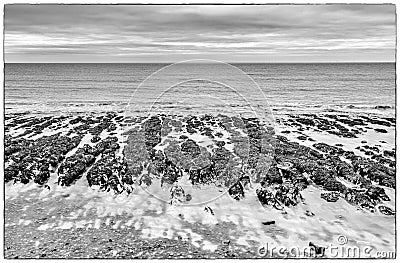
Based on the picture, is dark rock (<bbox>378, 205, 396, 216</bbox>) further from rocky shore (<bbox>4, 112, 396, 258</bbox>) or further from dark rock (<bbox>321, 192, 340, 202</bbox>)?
dark rock (<bbox>321, 192, 340, 202</bbox>)

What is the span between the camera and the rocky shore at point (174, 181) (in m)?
9.93

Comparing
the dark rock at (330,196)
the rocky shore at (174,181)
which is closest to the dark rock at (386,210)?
the rocky shore at (174,181)

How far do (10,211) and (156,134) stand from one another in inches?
435

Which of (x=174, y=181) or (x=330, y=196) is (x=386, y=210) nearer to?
(x=330, y=196)

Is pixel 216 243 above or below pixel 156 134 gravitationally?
below

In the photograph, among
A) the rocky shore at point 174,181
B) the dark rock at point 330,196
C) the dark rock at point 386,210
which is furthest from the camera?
the dark rock at point 330,196

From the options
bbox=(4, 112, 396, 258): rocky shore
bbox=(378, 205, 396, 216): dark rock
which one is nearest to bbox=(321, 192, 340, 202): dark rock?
bbox=(4, 112, 396, 258): rocky shore

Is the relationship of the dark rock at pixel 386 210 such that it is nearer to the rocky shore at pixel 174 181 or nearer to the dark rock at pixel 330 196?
the rocky shore at pixel 174 181

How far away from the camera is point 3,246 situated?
966 cm

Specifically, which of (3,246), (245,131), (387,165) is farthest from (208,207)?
(245,131)

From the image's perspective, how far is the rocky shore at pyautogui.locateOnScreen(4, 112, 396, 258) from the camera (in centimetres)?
993

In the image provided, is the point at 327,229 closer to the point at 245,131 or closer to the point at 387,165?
the point at 387,165

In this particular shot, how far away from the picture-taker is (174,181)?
14.1 meters

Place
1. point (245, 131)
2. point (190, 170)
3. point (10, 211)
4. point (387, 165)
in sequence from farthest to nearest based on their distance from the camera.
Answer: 1. point (245, 131)
2. point (387, 165)
3. point (190, 170)
4. point (10, 211)
